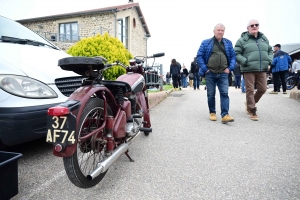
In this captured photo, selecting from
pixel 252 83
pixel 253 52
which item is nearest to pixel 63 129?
pixel 252 83

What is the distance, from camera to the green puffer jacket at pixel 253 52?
173 inches

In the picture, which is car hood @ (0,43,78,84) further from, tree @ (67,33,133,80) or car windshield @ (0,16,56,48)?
tree @ (67,33,133,80)

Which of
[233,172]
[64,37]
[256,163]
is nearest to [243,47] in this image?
[256,163]

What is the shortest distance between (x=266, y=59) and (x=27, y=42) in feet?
14.2

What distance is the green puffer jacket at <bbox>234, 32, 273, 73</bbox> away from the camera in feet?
14.4

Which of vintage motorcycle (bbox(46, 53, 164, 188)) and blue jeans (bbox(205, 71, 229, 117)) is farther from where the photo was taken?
blue jeans (bbox(205, 71, 229, 117))

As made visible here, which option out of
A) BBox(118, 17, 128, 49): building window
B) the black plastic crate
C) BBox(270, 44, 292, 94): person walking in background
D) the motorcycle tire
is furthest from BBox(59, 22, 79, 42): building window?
the black plastic crate

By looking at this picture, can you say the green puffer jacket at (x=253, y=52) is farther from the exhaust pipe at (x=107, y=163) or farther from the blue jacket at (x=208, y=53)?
the exhaust pipe at (x=107, y=163)

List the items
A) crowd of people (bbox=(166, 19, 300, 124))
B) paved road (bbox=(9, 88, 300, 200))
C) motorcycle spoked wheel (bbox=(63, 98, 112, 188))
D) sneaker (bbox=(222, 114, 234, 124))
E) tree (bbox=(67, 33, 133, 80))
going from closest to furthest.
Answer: motorcycle spoked wheel (bbox=(63, 98, 112, 188)) → paved road (bbox=(9, 88, 300, 200)) → sneaker (bbox=(222, 114, 234, 124)) → crowd of people (bbox=(166, 19, 300, 124)) → tree (bbox=(67, 33, 133, 80))

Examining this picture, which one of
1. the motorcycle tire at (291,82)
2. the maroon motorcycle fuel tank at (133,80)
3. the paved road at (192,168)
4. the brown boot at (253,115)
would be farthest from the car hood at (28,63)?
the motorcycle tire at (291,82)

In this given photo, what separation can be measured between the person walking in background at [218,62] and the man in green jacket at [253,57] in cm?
31

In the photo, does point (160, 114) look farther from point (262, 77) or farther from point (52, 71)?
point (52, 71)

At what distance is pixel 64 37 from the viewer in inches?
719

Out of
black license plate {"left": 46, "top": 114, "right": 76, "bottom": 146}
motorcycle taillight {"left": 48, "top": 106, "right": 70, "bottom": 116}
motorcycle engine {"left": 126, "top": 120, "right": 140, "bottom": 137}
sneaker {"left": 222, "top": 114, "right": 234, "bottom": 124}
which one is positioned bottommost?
sneaker {"left": 222, "top": 114, "right": 234, "bottom": 124}
